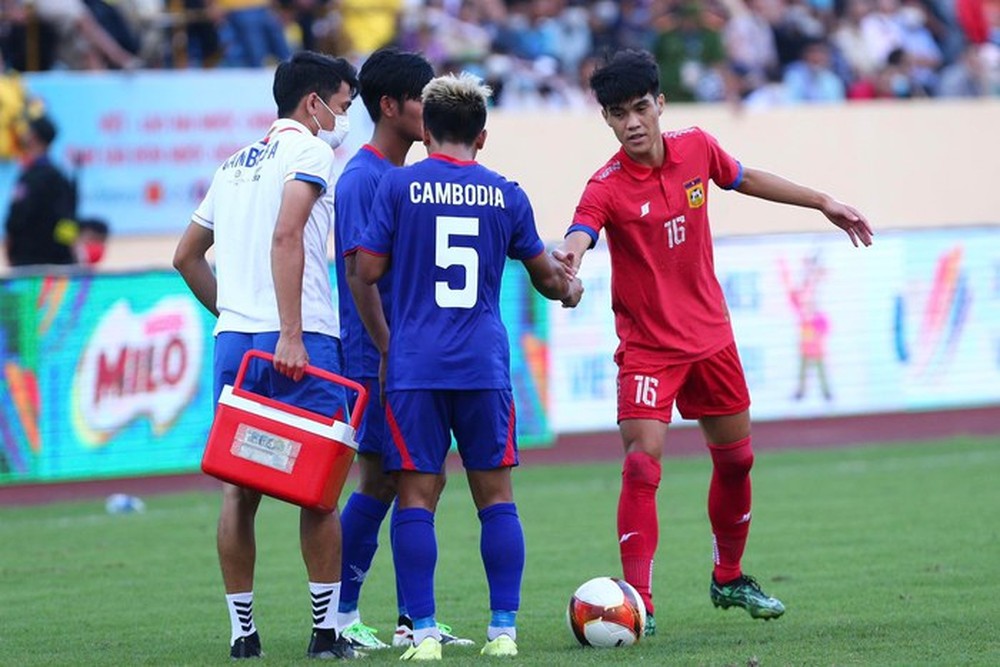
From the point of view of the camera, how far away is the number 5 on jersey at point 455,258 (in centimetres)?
685

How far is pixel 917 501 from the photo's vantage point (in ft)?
41.1

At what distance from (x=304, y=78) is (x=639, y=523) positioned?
2286 millimetres

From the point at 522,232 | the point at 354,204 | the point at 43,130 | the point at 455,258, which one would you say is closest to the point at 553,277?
the point at 522,232

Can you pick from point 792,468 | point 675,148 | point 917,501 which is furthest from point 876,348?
point 675,148

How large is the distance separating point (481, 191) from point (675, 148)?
4.22 ft

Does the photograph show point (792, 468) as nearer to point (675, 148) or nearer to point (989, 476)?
point (989, 476)

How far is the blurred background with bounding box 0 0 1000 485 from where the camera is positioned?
14656 mm

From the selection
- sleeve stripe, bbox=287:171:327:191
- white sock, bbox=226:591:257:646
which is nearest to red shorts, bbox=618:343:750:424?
sleeve stripe, bbox=287:171:327:191

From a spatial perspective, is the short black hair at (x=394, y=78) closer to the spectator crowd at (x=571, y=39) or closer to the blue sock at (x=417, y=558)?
the blue sock at (x=417, y=558)

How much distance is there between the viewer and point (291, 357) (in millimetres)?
6801

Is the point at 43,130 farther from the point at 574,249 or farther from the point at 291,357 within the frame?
the point at 291,357

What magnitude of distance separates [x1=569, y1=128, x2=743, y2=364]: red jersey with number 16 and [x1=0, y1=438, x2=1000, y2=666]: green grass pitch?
127 cm

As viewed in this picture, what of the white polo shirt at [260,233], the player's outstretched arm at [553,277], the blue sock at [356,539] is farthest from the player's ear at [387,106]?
the blue sock at [356,539]

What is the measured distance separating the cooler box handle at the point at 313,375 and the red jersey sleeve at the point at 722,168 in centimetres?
200
